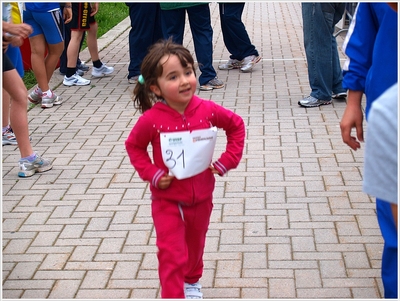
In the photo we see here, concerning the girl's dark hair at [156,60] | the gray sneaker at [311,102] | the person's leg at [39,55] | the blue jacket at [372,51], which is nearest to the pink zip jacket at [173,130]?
the girl's dark hair at [156,60]

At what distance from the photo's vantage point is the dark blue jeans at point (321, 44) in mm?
6848

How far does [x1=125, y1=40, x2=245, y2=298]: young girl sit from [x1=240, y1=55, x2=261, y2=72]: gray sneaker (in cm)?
555

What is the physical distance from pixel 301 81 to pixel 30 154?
12.8 feet

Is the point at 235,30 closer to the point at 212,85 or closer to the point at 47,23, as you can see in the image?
the point at 212,85

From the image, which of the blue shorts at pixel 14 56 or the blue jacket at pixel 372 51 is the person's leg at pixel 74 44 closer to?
the blue shorts at pixel 14 56

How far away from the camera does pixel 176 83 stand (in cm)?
318

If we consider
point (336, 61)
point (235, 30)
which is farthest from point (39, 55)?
point (336, 61)

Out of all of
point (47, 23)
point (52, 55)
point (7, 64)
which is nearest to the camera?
point (7, 64)

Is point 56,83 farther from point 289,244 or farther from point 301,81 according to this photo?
point 289,244

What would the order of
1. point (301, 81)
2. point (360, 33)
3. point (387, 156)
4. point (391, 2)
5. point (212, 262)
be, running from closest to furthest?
1. point (387, 156)
2. point (391, 2)
3. point (360, 33)
4. point (212, 262)
5. point (301, 81)

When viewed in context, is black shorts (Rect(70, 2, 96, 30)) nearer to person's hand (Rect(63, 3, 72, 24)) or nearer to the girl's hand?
person's hand (Rect(63, 3, 72, 24))

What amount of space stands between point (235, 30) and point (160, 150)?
5.57m

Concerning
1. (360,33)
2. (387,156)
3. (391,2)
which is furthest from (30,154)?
(387,156)

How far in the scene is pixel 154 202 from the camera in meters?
3.34
